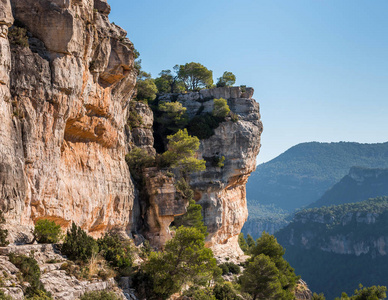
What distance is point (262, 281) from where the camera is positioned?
3391 centimetres

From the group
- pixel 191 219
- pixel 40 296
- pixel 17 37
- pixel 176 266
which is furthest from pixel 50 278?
pixel 191 219

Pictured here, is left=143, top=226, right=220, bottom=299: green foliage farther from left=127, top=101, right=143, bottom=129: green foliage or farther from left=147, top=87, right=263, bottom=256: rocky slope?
left=147, top=87, right=263, bottom=256: rocky slope

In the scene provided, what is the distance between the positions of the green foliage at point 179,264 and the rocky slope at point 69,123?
6669 mm

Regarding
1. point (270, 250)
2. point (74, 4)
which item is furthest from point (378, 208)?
point (74, 4)

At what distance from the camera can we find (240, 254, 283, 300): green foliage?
110 feet

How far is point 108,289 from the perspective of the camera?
19.8 metres

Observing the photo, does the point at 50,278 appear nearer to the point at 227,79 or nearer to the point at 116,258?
the point at 116,258

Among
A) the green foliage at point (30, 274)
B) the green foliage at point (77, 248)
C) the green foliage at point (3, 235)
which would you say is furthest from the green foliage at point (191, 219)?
the green foliage at point (30, 274)

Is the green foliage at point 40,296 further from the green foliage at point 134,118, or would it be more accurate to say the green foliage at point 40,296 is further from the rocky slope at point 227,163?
the rocky slope at point 227,163

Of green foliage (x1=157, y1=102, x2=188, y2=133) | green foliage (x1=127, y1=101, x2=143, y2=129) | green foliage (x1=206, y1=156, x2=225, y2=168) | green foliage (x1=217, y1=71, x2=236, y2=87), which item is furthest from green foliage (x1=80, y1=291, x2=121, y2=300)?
green foliage (x1=217, y1=71, x2=236, y2=87)

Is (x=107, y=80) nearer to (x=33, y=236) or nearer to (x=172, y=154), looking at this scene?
(x=172, y=154)

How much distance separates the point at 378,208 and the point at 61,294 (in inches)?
6066

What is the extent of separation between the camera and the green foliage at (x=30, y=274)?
1543 cm

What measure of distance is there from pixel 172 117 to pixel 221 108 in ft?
21.3
